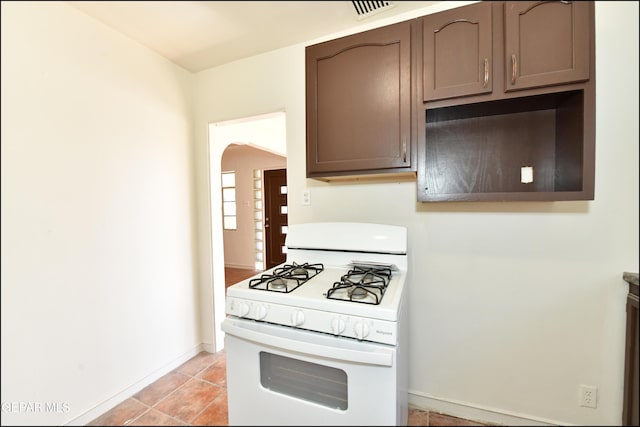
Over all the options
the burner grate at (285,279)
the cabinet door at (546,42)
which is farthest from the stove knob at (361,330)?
the cabinet door at (546,42)

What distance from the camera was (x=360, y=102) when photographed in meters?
1.21

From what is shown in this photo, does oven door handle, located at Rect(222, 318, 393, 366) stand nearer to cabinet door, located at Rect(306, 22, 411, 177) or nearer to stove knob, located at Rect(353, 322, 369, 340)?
stove knob, located at Rect(353, 322, 369, 340)

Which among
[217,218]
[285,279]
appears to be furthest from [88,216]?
[285,279]

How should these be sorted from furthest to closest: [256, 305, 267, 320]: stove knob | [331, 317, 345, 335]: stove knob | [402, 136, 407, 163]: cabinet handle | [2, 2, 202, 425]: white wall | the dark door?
the dark door, [402, 136, 407, 163]: cabinet handle, [256, 305, 267, 320]: stove knob, [331, 317, 345, 335]: stove knob, [2, 2, 202, 425]: white wall

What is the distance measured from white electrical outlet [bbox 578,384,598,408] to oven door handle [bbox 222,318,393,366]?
3.19 feet

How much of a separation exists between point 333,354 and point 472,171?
102cm

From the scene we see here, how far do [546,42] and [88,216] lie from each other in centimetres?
195

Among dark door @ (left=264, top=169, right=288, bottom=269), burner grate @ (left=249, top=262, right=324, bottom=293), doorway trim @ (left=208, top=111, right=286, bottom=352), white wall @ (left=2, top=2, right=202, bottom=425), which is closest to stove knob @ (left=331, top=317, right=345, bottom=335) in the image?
burner grate @ (left=249, top=262, right=324, bottom=293)

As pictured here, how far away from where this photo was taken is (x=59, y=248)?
1107 mm

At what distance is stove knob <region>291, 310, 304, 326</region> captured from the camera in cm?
92

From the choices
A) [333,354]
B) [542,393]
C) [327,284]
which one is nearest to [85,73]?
[327,284]

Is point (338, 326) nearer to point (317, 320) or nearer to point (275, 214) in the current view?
point (317, 320)

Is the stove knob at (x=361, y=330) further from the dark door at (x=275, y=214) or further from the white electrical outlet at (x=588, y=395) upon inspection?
the dark door at (x=275, y=214)

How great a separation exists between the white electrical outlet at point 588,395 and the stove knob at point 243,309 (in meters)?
1.42
